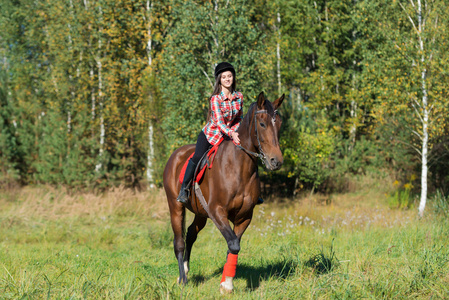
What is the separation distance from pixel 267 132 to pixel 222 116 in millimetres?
945

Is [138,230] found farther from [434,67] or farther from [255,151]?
[434,67]

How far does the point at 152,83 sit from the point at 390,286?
1460cm

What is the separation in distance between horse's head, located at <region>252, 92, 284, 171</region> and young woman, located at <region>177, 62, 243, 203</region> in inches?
19.3

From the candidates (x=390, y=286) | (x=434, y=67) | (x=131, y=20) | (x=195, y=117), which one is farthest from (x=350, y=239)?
(x=131, y=20)

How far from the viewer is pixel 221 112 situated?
564 centimetres

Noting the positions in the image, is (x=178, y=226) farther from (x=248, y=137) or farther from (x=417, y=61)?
(x=417, y=61)

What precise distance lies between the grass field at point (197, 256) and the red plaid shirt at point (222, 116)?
6.87 feet

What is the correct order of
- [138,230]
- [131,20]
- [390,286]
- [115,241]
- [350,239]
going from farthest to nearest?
[131,20] < [138,230] < [115,241] < [350,239] < [390,286]

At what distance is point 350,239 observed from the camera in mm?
8719

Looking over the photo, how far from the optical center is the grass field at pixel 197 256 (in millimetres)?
4809

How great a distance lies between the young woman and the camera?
222 inches

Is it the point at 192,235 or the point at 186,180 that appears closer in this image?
the point at 186,180

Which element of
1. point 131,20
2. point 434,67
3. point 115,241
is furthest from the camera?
point 131,20

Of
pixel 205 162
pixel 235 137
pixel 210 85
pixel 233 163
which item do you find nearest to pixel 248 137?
pixel 235 137
